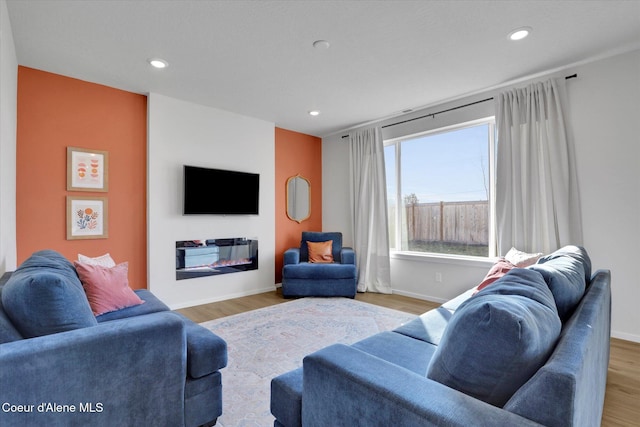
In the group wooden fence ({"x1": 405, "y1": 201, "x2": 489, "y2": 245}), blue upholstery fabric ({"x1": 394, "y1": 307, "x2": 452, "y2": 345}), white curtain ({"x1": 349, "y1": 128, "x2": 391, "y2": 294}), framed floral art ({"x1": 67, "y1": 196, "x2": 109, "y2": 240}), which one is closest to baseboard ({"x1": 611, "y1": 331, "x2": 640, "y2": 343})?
wooden fence ({"x1": 405, "y1": 201, "x2": 489, "y2": 245})

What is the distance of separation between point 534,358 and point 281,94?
3535mm

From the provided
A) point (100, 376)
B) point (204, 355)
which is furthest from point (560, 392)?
point (100, 376)

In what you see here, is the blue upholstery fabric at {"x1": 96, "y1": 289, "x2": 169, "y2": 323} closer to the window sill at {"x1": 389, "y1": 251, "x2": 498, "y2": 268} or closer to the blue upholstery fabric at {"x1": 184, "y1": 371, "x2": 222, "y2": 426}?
the blue upholstery fabric at {"x1": 184, "y1": 371, "x2": 222, "y2": 426}

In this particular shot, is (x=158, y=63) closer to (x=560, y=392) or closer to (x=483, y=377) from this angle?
(x=483, y=377)

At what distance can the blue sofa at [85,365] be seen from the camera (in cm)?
113

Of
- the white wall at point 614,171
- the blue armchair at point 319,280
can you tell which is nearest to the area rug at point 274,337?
the blue armchair at point 319,280

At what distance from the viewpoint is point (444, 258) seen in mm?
3975

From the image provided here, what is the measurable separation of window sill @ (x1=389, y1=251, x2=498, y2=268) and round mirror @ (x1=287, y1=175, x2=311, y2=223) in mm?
1667

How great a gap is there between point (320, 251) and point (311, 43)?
2.91m

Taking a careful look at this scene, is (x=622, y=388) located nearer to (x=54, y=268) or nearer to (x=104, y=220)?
(x=54, y=268)

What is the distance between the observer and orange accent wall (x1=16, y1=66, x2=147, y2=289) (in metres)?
2.98

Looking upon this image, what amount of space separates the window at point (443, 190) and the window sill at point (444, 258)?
82 mm

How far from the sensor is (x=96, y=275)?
2154mm

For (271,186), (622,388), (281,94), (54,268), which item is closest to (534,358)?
(622,388)
